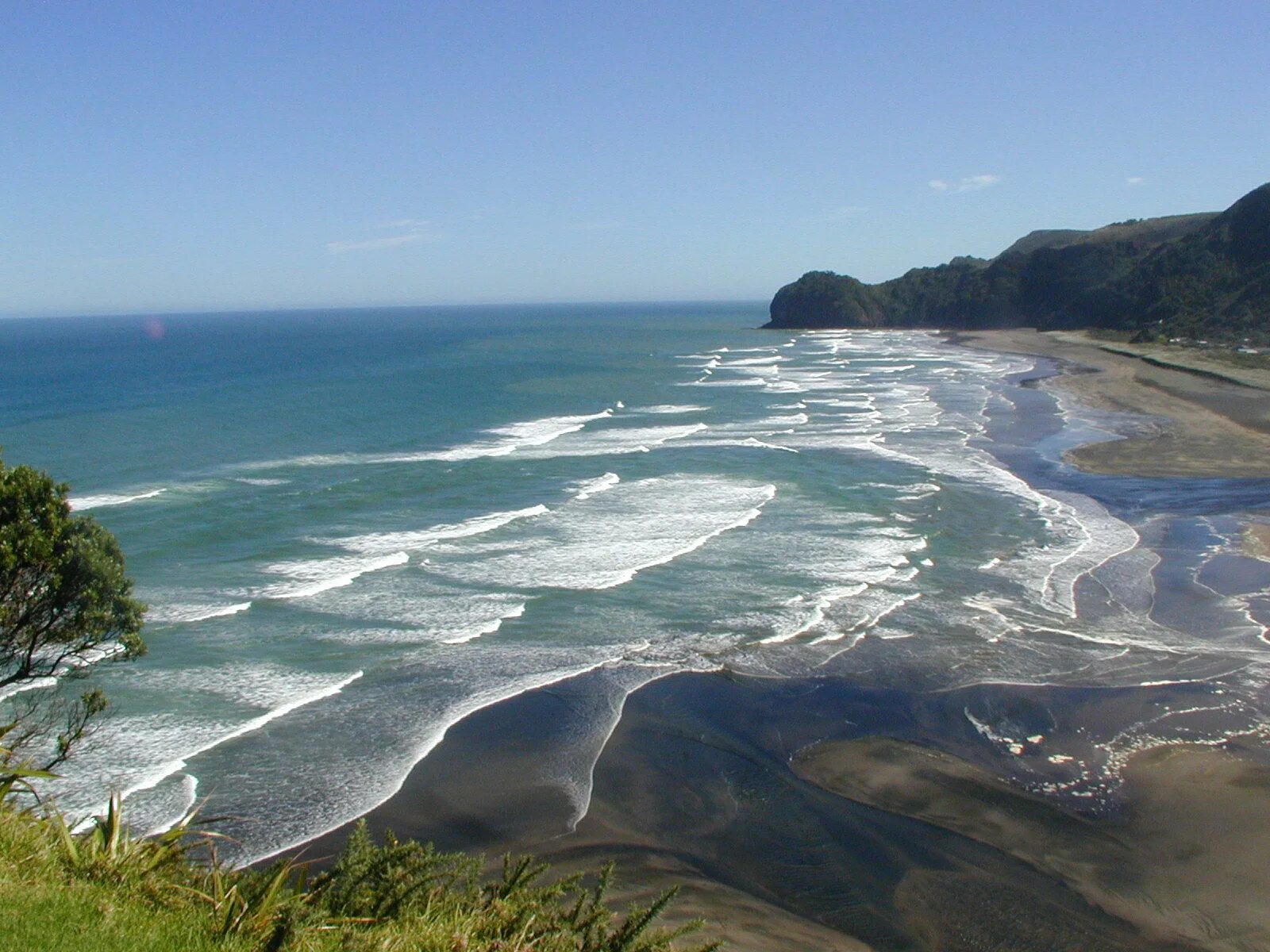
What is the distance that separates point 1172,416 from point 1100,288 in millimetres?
63975

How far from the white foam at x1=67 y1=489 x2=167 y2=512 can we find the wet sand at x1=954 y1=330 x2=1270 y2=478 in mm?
27554

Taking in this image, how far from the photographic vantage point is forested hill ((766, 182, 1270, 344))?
80.7 m

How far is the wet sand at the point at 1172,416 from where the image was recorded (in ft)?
106

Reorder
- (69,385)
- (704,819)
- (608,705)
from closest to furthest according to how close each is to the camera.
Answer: (704,819) → (608,705) → (69,385)

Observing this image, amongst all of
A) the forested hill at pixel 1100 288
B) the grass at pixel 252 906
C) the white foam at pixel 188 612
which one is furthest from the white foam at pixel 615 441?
the forested hill at pixel 1100 288

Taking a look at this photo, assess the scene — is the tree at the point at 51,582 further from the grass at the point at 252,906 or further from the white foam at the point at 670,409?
the white foam at the point at 670,409

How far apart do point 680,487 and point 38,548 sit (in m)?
20.6

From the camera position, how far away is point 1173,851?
10734mm

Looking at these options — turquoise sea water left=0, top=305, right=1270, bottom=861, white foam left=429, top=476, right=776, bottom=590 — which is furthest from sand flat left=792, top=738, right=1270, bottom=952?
white foam left=429, top=476, right=776, bottom=590

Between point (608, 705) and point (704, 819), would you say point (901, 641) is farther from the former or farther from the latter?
point (704, 819)

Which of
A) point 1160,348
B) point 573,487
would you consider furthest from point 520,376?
point 1160,348

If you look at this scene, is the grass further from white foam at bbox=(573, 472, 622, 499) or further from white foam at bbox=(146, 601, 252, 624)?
white foam at bbox=(573, 472, 622, 499)

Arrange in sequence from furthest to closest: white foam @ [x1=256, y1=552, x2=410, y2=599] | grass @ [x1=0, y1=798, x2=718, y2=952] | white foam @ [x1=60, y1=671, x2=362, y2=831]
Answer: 1. white foam @ [x1=256, y1=552, x2=410, y2=599]
2. white foam @ [x1=60, y1=671, x2=362, y2=831]
3. grass @ [x1=0, y1=798, x2=718, y2=952]

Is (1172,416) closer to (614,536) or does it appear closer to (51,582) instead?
(614,536)
